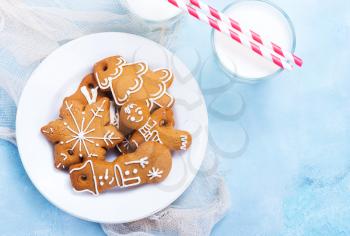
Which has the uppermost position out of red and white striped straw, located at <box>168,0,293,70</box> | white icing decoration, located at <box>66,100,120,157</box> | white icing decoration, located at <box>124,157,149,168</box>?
red and white striped straw, located at <box>168,0,293,70</box>

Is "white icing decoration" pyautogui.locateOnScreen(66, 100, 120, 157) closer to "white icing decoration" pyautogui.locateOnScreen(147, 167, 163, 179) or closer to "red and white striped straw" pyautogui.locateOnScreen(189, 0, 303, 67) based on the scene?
"white icing decoration" pyautogui.locateOnScreen(147, 167, 163, 179)

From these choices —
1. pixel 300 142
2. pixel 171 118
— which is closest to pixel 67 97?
pixel 171 118

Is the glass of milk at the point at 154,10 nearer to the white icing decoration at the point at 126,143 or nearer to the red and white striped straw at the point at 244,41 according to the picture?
the red and white striped straw at the point at 244,41

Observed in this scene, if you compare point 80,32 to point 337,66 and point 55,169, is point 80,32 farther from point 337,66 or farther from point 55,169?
point 337,66

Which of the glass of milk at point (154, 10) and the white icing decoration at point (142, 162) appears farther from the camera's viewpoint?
the glass of milk at point (154, 10)

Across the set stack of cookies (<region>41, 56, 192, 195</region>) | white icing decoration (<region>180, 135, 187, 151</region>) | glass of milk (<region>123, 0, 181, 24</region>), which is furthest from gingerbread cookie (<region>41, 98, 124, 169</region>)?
glass of milk (<region>123, 0, 181, 24</region>)

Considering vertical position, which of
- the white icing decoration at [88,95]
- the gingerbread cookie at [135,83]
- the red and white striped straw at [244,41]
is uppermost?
the red and white striped straw at [244,41]

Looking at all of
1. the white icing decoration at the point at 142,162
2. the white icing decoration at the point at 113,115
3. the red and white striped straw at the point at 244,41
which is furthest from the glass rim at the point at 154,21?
the white icing decoration at the point at 142,162

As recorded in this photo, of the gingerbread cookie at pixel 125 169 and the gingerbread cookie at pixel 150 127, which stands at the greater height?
the gingerbread cookie at pixel 150 127
